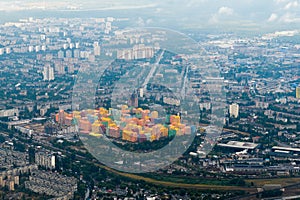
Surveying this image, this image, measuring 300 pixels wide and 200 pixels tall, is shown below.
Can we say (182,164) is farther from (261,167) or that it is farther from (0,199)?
(0,199)

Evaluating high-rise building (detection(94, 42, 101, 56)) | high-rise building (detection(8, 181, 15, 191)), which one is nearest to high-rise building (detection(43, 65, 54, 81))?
high-rise building (detection(94, 42, 101, 56))

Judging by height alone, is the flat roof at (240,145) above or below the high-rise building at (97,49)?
below

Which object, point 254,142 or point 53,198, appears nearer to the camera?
point 53,198

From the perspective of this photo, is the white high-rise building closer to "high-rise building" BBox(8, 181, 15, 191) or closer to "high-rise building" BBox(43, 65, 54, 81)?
"high-rise building" BBox(43, 65, 54, 81)

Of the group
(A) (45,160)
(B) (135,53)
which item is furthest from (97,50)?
(A) (45,160)

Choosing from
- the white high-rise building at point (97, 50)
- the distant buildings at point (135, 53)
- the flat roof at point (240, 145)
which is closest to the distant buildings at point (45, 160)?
the flat roof at point (240, 145)

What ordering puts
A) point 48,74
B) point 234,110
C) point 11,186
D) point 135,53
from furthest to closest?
point 48,74
point 135,53
point 234,110
point 11,186

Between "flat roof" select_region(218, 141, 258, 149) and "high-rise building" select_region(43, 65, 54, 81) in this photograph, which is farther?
"high-rise building" select_region(43, 65, 54, 81)

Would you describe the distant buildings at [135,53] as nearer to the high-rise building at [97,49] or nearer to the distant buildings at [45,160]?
the high-rise building at [97,49]

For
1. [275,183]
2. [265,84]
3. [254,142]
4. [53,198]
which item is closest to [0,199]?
[53,198]

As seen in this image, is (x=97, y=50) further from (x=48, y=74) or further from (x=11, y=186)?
(x=11, y=186)

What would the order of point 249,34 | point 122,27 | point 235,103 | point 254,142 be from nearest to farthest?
point 254,142 < point 235,103 < point 122,27 < point 249,34
